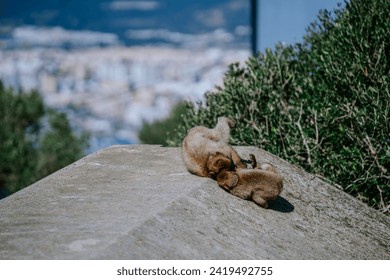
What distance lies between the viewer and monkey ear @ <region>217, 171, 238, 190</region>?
4547 mm

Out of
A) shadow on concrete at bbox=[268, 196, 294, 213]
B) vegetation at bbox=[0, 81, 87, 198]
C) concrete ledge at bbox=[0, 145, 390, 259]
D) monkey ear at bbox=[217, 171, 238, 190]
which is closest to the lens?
concrete ledge at bbox=[0, 145, 390, 259]

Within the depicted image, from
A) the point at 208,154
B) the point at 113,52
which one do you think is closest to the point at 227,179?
the point at 208,154

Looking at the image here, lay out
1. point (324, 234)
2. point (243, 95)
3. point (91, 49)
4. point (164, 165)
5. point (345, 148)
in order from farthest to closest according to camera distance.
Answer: point (91, 49)
point (243, 95)
point (345, 148)
point (164, 165)
point (324, 234)

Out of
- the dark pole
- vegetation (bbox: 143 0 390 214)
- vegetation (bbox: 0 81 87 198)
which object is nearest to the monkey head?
vegetation (bbox: 143 0 390 214)

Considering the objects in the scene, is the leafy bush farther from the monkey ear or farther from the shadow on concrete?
the monkey ear

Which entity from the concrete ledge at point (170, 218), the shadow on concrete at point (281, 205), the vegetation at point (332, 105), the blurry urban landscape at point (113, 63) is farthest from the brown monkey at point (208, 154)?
the blurry urban landscape at point (113, 63)

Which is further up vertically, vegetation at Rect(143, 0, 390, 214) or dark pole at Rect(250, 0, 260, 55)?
dark pole at Rect(250, 0, 260, 55)

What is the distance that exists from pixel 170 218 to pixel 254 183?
96cm

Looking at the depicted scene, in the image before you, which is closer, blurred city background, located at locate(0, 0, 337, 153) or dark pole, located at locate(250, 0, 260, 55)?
dark pole, located at locate(250, 0, 260, 55)

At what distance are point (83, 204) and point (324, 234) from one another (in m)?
1.96

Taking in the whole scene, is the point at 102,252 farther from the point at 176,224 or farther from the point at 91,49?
the point at 91,49

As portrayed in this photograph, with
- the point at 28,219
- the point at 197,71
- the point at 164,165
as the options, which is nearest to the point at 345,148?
the point at 164,165

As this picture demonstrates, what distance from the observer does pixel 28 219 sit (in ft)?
13.3
